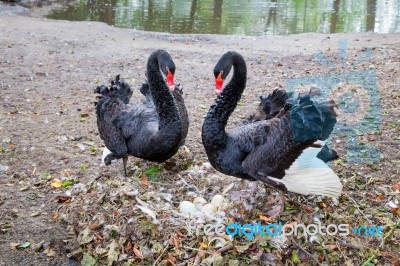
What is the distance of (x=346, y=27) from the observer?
42.9 feet

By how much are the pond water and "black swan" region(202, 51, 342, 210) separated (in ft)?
28.8

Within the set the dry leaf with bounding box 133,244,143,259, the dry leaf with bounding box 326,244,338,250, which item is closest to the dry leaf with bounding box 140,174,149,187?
the dry leaf with bounding box 133,244,143,259

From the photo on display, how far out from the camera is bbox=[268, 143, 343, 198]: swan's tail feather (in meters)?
2.82

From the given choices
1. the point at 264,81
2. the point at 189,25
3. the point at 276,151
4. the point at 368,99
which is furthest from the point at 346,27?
the point at 276,151

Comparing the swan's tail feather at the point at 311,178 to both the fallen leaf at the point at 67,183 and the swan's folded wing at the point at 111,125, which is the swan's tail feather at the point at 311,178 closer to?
the swan's folded wing at the point at 111,125

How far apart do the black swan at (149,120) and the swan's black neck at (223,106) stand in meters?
0.37

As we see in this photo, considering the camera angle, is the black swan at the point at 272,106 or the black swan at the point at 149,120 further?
the black swan at the point at 149,120

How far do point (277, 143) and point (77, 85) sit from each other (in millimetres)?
4007

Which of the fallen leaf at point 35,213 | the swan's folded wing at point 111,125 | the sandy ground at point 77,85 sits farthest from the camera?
the swan's folded wing at point 111,125

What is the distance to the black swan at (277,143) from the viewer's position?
2.84 meters

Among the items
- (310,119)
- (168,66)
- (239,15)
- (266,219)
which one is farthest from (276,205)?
(239,15)

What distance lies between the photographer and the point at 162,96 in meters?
3.57

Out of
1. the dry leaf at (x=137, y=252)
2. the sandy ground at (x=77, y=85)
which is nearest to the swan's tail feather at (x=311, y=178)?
the sandy ground at (x=77, y=85)

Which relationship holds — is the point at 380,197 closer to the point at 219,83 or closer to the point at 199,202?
the point at 199,202
